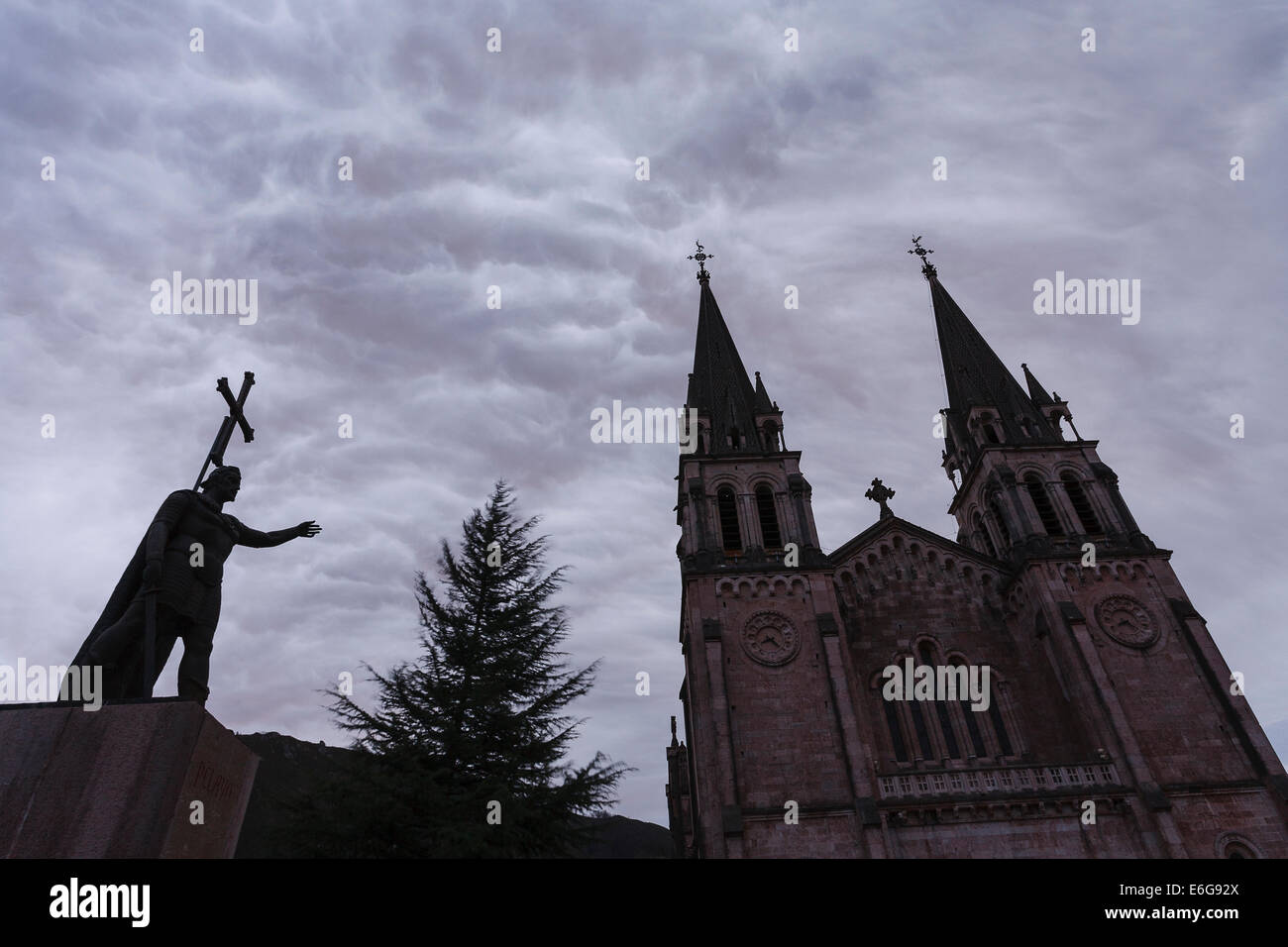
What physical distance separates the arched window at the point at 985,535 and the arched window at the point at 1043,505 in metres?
2.40

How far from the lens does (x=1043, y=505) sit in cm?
3117

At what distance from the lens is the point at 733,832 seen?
831 inches

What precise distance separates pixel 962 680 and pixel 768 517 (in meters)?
9.52

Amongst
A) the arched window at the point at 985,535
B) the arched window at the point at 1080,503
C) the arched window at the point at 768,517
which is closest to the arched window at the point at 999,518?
the arched window at the point at 985,535

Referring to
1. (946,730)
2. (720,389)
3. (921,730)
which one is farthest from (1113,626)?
(720,389)

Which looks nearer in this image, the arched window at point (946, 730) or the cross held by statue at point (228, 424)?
the cross held by statue at point (228, 424)

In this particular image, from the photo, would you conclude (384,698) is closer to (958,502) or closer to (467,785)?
(467,785)

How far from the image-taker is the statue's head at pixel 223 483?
8.18m

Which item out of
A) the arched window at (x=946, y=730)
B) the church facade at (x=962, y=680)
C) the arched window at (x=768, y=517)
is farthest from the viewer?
the arched window at (x=768, y=517)

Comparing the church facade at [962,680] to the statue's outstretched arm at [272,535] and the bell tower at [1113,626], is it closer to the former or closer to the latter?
the bell tower at [1113,626]

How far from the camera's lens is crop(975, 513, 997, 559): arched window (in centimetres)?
3234

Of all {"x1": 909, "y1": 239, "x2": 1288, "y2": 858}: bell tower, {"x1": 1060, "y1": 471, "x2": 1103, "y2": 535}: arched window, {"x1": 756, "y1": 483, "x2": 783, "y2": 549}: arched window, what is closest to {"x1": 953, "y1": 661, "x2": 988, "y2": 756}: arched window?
{"x1": 909, "y1": 239, "x2": 1288, "y2": 858}: bell tower

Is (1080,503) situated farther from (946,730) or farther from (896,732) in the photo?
(896,732)

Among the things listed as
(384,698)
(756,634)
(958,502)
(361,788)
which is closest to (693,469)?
(756,634)
